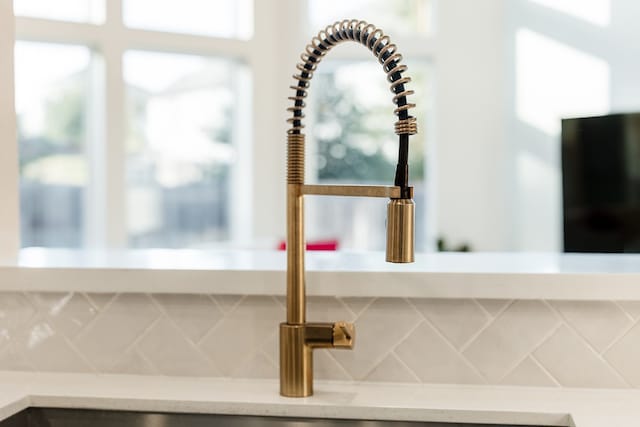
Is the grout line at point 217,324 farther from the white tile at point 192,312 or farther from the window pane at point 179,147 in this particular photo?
the window pane at point 179,147

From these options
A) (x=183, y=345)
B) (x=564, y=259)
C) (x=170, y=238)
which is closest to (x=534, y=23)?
(x=170, y=238)

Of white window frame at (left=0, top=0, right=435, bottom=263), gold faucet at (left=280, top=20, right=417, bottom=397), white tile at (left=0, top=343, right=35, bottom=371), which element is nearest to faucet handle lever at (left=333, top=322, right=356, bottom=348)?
gold faucet at (left=280, top=20, right=417, bottom=397)

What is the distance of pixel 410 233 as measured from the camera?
2.91 ft

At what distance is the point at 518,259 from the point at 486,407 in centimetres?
36

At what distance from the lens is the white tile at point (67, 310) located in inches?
44.8

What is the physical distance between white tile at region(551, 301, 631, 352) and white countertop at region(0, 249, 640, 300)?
0.10 feet

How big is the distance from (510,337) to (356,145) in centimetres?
446

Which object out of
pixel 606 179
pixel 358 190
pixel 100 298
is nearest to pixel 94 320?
pixel 100 298

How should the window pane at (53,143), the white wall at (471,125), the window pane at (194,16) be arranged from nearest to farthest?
1. the window pane at (53,143)
2. the window pane at (194,16)
3. the white wall at (471,125)

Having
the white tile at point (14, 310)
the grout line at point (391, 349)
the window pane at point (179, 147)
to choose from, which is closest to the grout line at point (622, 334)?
the grout line at point (391, 349)

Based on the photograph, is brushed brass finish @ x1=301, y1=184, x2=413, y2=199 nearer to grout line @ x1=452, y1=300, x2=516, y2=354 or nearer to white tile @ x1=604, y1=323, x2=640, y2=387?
grout line @ x1=452, y1=300, x2=516, y2=354

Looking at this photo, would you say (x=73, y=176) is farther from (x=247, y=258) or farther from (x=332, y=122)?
(x=247, y=258)

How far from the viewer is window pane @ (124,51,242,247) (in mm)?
4996

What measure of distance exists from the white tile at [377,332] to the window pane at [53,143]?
160 inches
